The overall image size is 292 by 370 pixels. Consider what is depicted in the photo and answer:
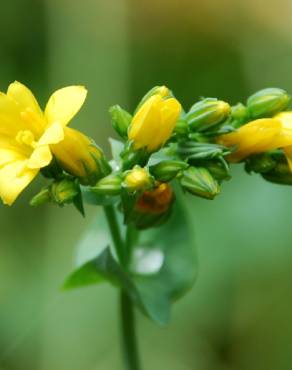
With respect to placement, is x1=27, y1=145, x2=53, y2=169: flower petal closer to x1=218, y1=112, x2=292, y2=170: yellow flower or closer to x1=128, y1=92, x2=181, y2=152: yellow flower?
x1=128, y1=92, x2=181, y2=152: yellow flower

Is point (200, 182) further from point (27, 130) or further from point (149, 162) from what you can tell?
point (27, 130)

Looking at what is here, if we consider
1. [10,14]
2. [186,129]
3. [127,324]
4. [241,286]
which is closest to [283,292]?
[241,286]

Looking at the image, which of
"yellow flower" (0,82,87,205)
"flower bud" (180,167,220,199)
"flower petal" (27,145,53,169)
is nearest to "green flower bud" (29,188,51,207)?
"yellow flower" (0,82,87,205)

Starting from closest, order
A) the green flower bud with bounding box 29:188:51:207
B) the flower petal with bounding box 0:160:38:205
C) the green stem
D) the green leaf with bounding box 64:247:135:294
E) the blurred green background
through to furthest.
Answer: the flower petal with bounding box 0:160:38:205
the green flower bud with bounding box 29:188:51:207
the green leaf with bounding box 64:247:135:294
the green stem
the blurred green background

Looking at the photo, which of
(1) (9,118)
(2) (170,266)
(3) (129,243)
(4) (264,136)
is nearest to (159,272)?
(2) (170,266)

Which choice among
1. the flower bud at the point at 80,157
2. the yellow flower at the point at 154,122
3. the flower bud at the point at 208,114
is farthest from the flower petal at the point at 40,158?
the flower bud at the point at 208,114
